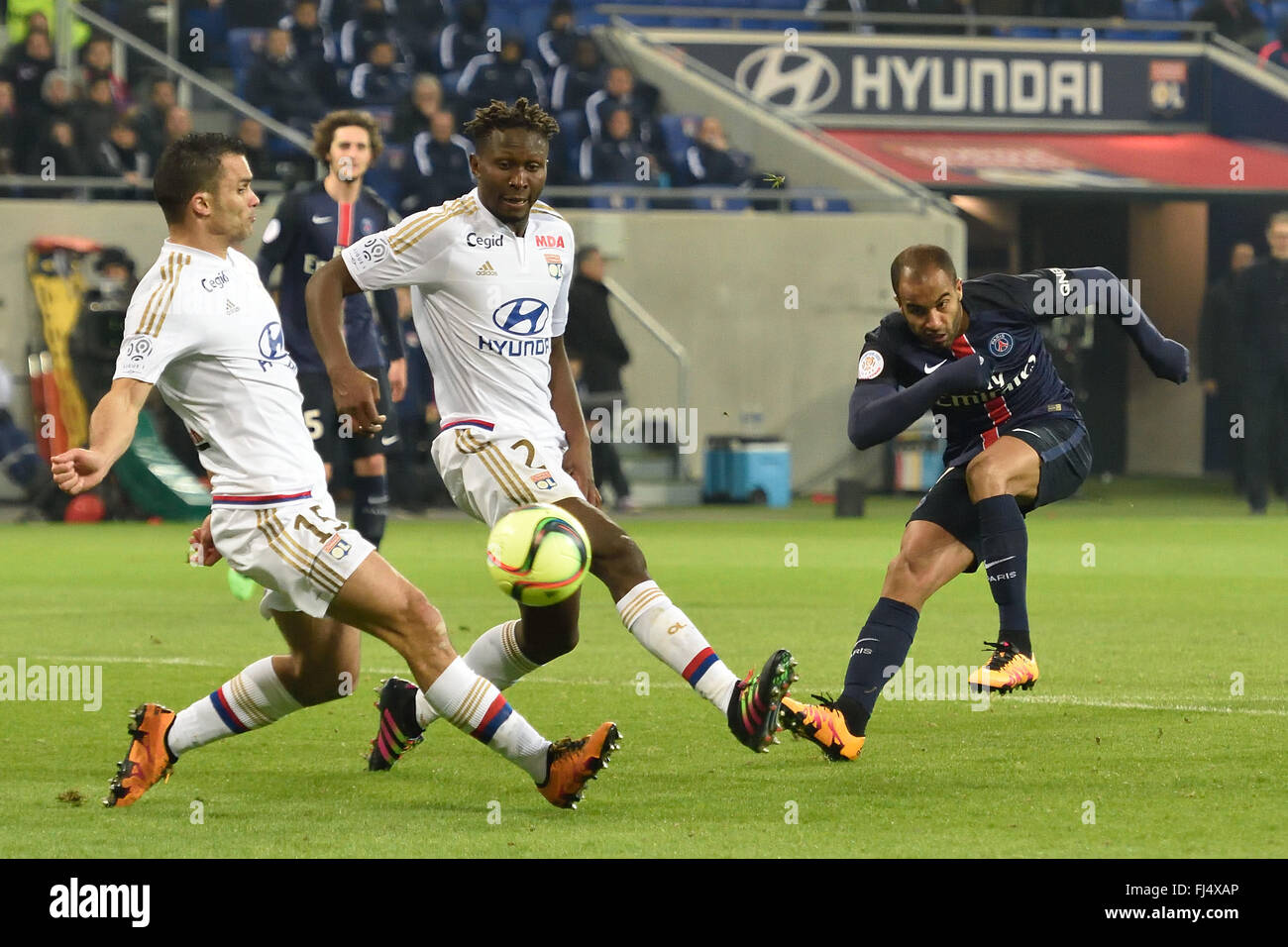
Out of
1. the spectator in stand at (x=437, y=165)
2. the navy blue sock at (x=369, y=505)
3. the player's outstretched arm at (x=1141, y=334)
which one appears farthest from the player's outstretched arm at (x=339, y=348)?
the spectator in stand at (x=437, y=165)

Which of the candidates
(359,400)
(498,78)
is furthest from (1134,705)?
(498,78)

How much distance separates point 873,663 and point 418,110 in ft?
46.1

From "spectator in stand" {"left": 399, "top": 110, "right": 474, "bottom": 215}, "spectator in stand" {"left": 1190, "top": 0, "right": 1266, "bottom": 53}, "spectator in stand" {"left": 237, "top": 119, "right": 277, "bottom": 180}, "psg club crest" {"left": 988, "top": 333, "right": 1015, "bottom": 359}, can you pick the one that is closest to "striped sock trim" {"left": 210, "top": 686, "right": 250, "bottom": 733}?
"psg club crest" {"left": 988, "top": 333, "right": 1015, "bottom": 359}

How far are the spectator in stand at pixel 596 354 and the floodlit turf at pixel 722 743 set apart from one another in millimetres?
5025

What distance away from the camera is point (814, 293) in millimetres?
21000

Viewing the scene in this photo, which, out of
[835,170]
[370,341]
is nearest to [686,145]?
[835,170]

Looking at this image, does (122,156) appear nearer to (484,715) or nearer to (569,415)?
(569,415)

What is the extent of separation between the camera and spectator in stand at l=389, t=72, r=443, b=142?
19453 mm

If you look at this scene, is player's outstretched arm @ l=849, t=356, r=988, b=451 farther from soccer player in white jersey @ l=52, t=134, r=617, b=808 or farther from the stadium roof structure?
the stadium roof structure

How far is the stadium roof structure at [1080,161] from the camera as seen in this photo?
73.3 feet

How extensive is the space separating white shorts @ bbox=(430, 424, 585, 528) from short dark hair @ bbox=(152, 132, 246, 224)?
1108mm

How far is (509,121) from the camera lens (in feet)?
20.0

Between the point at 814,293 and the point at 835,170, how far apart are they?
151 centimetres
